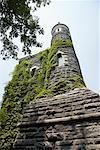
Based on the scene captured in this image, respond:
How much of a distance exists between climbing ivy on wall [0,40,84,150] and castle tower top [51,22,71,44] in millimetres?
1368

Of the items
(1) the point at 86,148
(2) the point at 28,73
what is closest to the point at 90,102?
(1) the point at 86,148

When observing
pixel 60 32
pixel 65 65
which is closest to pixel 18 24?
pixel 65 65

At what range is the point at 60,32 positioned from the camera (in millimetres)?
19328

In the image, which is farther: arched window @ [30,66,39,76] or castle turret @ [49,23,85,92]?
arched window @ [30,66,39,76]

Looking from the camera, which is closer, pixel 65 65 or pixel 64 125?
pixel 64 125

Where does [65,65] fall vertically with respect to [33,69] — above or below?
below

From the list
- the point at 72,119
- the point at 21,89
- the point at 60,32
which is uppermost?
the point at 60,32

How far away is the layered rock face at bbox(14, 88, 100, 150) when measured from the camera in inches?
235

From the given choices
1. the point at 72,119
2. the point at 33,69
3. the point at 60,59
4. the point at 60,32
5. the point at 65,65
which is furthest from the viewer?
the point at 60,32

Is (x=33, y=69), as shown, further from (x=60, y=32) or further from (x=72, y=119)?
(x=72, y=119)

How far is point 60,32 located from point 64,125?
44.8 feet

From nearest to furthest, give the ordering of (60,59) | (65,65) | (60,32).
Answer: (65,65) → (60,59) → (60,32)

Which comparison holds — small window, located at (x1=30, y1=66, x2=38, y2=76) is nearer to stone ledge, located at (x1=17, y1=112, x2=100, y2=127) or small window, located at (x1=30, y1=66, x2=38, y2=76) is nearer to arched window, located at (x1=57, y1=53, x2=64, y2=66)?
arched window, located at (x1=57, y1=53, x2=64, y2=66)

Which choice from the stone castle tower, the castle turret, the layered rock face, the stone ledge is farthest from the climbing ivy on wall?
the stone ledge
